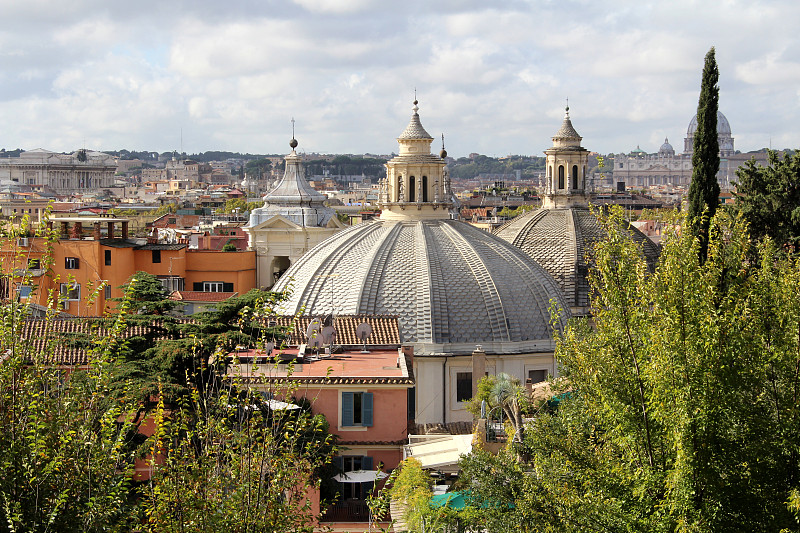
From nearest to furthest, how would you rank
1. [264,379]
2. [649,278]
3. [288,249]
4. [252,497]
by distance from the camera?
[252,497] < [264,379] < [649,278] < [288,249]

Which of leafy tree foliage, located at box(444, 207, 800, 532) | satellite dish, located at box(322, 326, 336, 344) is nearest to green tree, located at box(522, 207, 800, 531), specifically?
leafy tree foliage, located at box(444, 207, 800, 532)

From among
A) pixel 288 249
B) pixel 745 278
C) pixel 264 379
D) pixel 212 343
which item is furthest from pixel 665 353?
pixel 288 249

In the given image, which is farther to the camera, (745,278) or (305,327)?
(305,327)

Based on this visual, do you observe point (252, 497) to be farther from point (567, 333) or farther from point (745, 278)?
point (745, 278)

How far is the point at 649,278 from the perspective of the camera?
14.7 meters

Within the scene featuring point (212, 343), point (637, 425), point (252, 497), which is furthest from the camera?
point (212, 343)

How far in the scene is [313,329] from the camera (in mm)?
26297

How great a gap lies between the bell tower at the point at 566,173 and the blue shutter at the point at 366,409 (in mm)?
23913

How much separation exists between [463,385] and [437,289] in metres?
3.05

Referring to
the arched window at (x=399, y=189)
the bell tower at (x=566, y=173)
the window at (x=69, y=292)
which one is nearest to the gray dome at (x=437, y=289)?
the arched window at (x=399, y=189)

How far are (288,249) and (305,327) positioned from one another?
890 inches

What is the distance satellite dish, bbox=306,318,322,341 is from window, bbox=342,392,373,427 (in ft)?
9.94

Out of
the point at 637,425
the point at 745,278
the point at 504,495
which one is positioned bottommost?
the point at 504,495

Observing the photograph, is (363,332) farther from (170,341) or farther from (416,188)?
(416,188)
